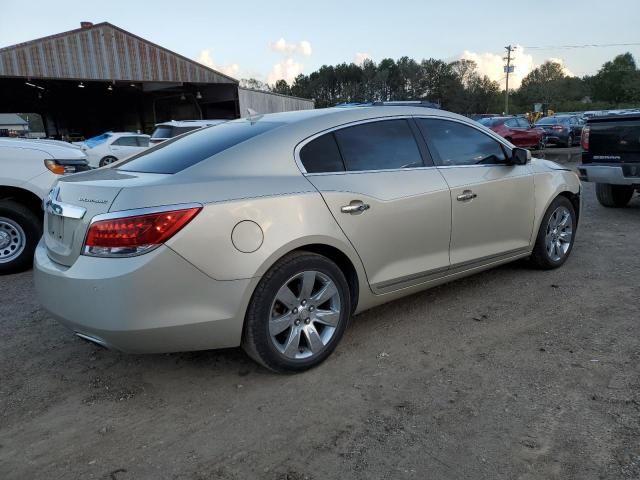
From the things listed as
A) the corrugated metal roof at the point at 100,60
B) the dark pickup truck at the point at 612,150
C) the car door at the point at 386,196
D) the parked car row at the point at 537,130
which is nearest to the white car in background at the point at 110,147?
the corrugated metal roof at the point at 100,60

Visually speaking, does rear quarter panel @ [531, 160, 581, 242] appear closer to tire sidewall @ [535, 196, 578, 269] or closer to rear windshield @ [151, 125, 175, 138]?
tire sidewall @ [535, 196, 578, 269]

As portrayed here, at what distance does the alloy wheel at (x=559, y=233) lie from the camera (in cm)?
499

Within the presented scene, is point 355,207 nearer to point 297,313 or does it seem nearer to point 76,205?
point 297,313

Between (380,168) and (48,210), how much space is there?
2.15m

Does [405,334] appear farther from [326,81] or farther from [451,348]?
[326,81]

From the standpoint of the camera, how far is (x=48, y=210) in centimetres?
327

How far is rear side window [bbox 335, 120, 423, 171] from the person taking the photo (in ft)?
11.5

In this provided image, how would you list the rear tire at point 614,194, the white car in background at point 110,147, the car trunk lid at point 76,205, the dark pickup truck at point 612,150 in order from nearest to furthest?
the car trunk lid at point 76,205 → the dark pickup truck at point 612,150 → the rear tire at point 614,194 → the white car in background at point 110,147

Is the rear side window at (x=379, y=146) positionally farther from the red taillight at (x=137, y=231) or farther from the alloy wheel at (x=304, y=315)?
the red taillight at (x=137, y=231)

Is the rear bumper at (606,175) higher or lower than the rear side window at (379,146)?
lower

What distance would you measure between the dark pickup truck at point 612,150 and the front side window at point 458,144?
3714 mm

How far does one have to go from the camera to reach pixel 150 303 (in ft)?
8.64

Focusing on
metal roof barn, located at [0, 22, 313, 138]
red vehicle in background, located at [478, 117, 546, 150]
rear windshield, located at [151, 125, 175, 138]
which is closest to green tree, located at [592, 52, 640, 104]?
metal roof barn, located at [0, 22, 313, 138]

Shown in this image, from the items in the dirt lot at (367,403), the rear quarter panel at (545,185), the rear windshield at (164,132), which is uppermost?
the rear windshield at (164,132)
